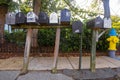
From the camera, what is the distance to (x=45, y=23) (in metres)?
5.32

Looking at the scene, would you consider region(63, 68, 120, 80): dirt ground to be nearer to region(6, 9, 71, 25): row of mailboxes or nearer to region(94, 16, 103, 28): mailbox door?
region(94, 16, 103, 28): mailbox door

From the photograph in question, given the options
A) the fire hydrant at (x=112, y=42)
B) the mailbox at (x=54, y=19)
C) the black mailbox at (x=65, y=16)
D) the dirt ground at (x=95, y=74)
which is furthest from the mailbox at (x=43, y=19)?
the fire hydrant at (x=112, y=42)

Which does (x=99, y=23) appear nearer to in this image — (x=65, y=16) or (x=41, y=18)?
(x=65, y=16)

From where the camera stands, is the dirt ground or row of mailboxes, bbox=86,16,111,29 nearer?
the dirt ground

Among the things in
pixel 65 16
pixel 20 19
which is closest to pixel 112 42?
pixel 65 16

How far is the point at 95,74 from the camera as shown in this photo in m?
5.11

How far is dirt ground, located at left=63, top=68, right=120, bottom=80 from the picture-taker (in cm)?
488

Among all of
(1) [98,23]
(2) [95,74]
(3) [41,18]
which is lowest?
(2) [95,74]

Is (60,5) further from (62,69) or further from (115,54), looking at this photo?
(62,69)

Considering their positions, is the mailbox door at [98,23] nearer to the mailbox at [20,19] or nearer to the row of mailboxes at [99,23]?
the row of mailboxes at [99,23]

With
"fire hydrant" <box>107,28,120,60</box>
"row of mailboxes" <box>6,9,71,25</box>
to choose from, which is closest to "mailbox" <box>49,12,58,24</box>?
"row of mailboxes" <box>6,9,71,25</box>

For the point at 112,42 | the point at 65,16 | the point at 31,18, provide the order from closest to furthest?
the point at 31,18
the point at 65,16
the point at 112,42

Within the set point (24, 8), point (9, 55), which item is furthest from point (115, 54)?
point (24, 8)

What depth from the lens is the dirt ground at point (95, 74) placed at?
4875 mm
